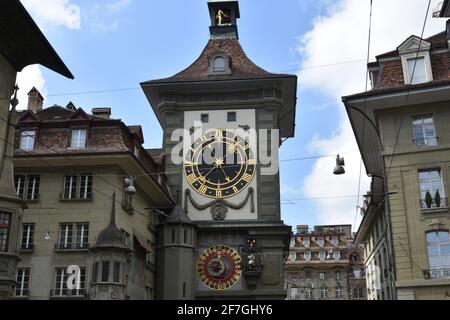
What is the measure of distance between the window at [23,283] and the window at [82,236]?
8.47 feet

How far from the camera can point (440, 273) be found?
25.8m

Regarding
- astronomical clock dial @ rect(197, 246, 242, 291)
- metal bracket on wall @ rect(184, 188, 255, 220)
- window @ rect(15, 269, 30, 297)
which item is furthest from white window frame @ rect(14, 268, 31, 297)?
metal bracket on wall @ rect(184, 188, 255, 220)

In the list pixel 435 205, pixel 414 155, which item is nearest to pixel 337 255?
pixel 414 155

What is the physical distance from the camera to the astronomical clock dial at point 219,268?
3603 centimetres

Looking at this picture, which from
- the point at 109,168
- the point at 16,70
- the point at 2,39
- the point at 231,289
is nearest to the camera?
the point at 2,39

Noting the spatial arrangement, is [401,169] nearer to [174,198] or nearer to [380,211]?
[380,211]

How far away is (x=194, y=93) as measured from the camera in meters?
40.4

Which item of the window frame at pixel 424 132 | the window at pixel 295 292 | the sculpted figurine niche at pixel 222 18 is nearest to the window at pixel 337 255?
the window at pixel 295 292

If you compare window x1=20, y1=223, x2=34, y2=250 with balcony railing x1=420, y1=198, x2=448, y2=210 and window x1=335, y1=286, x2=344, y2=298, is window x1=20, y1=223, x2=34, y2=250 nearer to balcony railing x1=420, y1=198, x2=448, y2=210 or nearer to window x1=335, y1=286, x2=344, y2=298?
balcony railing x1=420, y1=198, x2=448, y2=210

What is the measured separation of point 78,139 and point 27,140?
8.23ft

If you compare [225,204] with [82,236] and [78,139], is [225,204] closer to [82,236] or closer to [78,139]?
[78,139]

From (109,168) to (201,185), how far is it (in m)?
9.34

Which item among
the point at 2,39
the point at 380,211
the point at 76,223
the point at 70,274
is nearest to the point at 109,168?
the point at 76,223

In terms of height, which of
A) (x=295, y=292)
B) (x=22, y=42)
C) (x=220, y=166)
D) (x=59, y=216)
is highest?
(x=22, y=42)
